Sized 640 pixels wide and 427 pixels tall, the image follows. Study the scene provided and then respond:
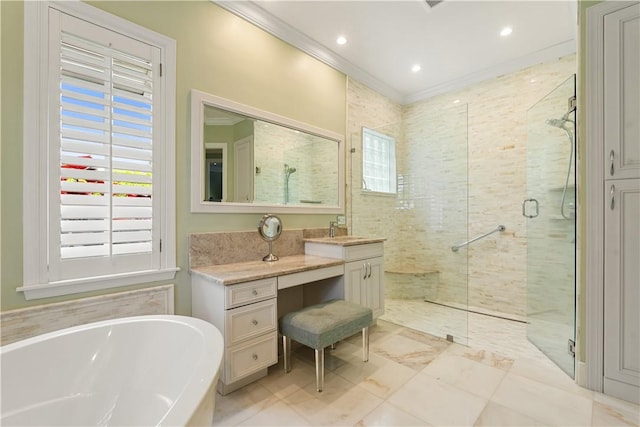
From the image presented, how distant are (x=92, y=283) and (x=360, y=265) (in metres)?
1.91

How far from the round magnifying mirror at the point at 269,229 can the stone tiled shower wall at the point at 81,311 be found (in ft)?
2.37

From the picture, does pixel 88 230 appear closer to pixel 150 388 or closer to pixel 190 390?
pixel 150 388

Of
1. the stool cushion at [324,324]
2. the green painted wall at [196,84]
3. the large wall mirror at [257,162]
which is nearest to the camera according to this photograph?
the green painted wall at [196,84]

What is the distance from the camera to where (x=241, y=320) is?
1.63 metres

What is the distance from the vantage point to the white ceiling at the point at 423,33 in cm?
221

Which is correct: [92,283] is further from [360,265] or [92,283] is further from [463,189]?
[463,189]

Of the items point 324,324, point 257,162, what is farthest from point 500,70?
point 324,324

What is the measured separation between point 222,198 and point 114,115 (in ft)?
2.63

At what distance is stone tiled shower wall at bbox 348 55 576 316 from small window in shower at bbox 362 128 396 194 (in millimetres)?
103

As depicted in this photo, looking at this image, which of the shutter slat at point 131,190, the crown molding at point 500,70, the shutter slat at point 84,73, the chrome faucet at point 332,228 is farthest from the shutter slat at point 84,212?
the crown molding at point 500,70

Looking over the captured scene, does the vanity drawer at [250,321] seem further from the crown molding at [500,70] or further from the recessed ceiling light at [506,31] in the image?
the crown molding at [500,70]

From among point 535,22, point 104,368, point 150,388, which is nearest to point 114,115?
point 104,368

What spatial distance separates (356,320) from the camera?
188cm

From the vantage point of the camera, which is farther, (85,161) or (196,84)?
(196,84)
